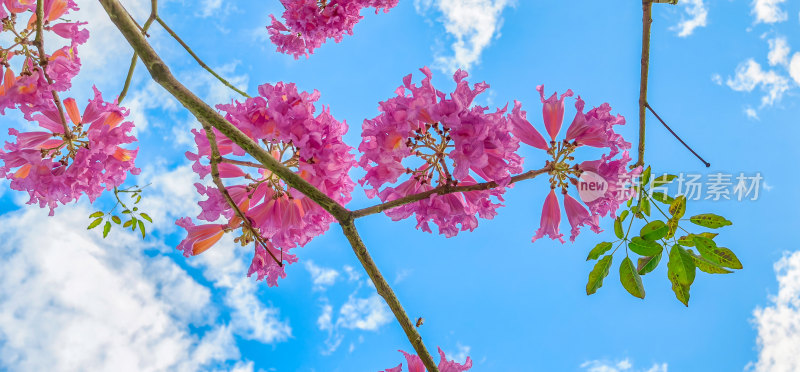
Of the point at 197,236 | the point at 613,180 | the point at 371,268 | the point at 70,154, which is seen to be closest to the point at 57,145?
the point at 70,154

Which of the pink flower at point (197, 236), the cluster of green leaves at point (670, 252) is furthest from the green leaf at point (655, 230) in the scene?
the pink flower at point (197, 236)

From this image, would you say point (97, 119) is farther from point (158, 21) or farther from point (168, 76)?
point (168, 76)

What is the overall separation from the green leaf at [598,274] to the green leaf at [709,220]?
17.1 inches

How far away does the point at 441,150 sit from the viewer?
7.68 feet

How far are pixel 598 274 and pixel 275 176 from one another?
1626 millimetres

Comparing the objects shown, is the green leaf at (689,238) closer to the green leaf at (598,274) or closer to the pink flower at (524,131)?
the green leaf at (598,274)

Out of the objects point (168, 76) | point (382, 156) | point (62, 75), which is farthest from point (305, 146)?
point (62, 75)

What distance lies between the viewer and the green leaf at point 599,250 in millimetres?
2501

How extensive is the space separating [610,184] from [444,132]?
789mm

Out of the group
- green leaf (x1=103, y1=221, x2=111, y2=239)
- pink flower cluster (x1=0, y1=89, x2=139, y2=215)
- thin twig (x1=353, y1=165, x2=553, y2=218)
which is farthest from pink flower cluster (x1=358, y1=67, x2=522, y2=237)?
green leaf (x1=103, y1=221, x2=111, y2=239)

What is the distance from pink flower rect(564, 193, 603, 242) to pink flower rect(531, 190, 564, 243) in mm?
54

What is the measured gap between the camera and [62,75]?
3.53 m

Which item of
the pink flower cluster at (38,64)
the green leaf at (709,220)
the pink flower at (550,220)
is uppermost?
the pink flower cluster at (38,64)

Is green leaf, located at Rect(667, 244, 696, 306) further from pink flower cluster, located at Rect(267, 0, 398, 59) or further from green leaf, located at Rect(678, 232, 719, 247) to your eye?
pink flower cluster, located at Rect(267, 0, 398, 59)
